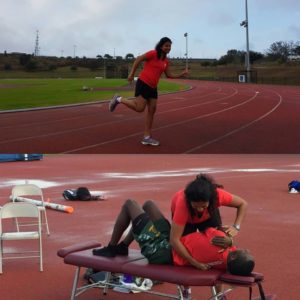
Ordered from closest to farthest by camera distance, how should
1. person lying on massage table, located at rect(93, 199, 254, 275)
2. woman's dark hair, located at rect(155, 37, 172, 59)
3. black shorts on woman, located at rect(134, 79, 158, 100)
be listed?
1. person lying on massage table, located at rect(93, 199, 254, 275)
2. woman's dark hair, located at rect(155, 37, 172, 59)
3. black shorts on woman, located at rect(134, 79, 158, 100)

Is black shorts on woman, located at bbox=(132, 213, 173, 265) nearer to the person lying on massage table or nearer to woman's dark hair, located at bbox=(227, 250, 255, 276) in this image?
the person lying on massage table

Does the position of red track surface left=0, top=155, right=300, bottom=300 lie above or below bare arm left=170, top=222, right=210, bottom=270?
below

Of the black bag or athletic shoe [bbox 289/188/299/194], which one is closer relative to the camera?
the black bag

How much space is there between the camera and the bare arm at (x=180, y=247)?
5.16 meters

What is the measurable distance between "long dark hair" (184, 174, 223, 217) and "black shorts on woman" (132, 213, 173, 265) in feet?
1.43

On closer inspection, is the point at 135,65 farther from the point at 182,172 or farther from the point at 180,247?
the point at 180,247

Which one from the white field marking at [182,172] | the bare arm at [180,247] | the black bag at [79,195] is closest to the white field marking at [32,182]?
the white field marking at [182,172]

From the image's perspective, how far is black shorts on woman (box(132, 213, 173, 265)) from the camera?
5.42 metres

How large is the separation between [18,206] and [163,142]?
9.93m

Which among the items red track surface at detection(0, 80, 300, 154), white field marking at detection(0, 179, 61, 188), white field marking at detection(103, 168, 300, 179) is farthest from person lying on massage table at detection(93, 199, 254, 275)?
red track surface at detection(0, 80, 300, 154)

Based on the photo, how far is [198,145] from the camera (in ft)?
56.1

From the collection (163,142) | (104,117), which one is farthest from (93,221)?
(104,117)

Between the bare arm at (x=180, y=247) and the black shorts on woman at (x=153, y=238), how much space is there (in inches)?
6.5

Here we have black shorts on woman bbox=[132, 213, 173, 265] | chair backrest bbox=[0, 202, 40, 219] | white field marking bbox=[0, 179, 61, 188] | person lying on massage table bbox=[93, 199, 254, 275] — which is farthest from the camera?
white field marking bbox=[0, 179, 61, 188]
